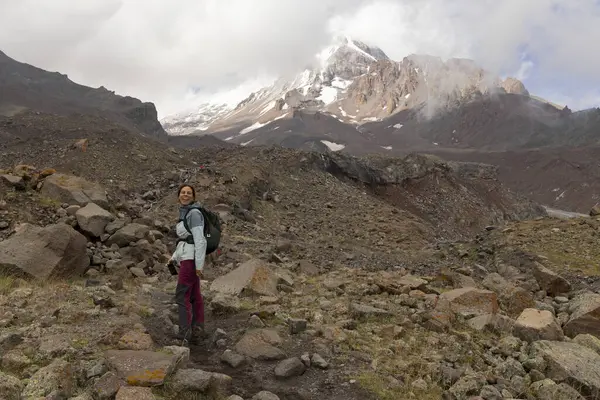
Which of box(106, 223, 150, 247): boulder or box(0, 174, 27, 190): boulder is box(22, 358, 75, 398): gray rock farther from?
box(0, 174, 27, 190): boulder

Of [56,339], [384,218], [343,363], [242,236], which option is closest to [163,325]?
[56,339]

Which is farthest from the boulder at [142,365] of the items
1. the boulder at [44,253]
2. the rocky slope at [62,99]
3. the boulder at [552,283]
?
the rocky slope at [62,99]

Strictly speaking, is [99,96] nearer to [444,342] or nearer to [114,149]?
[114,149]

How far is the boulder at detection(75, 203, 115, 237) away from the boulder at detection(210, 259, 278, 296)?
12.4 ft

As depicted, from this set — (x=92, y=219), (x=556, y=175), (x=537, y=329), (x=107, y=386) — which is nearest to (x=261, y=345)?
(x=107, y=386)

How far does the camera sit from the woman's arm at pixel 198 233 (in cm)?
666

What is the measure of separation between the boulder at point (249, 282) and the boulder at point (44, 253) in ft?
9.51

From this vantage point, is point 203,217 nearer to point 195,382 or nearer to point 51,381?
point 195,382

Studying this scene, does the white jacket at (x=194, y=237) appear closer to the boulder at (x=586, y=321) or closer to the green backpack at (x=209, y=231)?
the green backpack at (x=209, y=231)

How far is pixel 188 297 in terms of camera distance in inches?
268

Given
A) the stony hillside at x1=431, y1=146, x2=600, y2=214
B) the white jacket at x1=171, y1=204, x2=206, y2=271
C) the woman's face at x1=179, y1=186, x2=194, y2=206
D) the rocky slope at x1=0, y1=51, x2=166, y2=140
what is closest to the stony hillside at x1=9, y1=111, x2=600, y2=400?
the white jacket at x1=171, y1=204, x2=206, y2=271

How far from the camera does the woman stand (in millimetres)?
6633

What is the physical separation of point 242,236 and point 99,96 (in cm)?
11448

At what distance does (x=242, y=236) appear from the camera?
17016 mm
